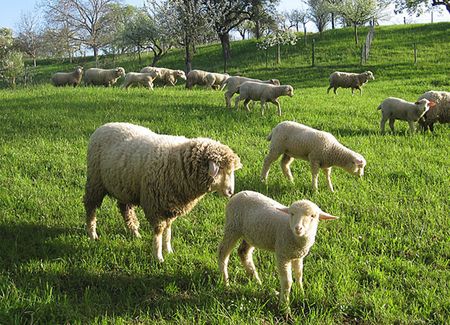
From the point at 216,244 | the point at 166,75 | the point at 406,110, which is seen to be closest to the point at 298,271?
the point at 216,244

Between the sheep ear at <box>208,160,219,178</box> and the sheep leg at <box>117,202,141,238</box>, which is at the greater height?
the sheep ear at <box>208,160,219,178</box>

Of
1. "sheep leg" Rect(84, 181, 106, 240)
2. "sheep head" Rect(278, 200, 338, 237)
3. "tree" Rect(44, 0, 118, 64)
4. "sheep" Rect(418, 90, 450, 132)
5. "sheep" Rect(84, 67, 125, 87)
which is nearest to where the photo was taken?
"sheep head" Rect(278, 200, 338, 237)

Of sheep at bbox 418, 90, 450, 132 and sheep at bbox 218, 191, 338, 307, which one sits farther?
sheep at bbox 418, 90, 450, 132

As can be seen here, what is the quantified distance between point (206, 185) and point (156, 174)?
0.61 metres

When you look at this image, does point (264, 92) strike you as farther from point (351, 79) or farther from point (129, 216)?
point (351, 79)

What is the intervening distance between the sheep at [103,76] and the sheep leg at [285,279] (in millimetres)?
20656

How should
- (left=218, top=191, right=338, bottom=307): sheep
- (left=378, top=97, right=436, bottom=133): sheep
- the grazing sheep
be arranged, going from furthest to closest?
the grazing sheep → (left=378, top=97, right=436, bottom=133): sheep → (left=218, top=191, right=338, bottom=307): sheep

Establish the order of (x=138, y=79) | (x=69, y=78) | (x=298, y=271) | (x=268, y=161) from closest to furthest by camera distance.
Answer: (x=298, y=271)
(x=268, y=161)
(x=138, y=79)
(x=69, y=78)

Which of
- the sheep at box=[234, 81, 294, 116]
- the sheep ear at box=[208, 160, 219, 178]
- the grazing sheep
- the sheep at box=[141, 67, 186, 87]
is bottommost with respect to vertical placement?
the sheep ear at box=[208, 160, 219, 178]

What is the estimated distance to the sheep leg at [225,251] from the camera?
13.1 feet

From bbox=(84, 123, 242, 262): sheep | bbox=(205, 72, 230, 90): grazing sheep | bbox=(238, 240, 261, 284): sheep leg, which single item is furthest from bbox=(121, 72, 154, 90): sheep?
bbox=(238, 240, 261, 284): sheep leg

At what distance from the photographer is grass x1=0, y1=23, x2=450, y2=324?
3.63 m

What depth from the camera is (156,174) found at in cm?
476

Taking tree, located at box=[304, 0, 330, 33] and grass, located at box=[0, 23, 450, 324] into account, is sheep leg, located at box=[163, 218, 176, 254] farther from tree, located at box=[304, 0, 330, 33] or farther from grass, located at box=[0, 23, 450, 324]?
tree, located at box=[304, 0, 330, 33]
